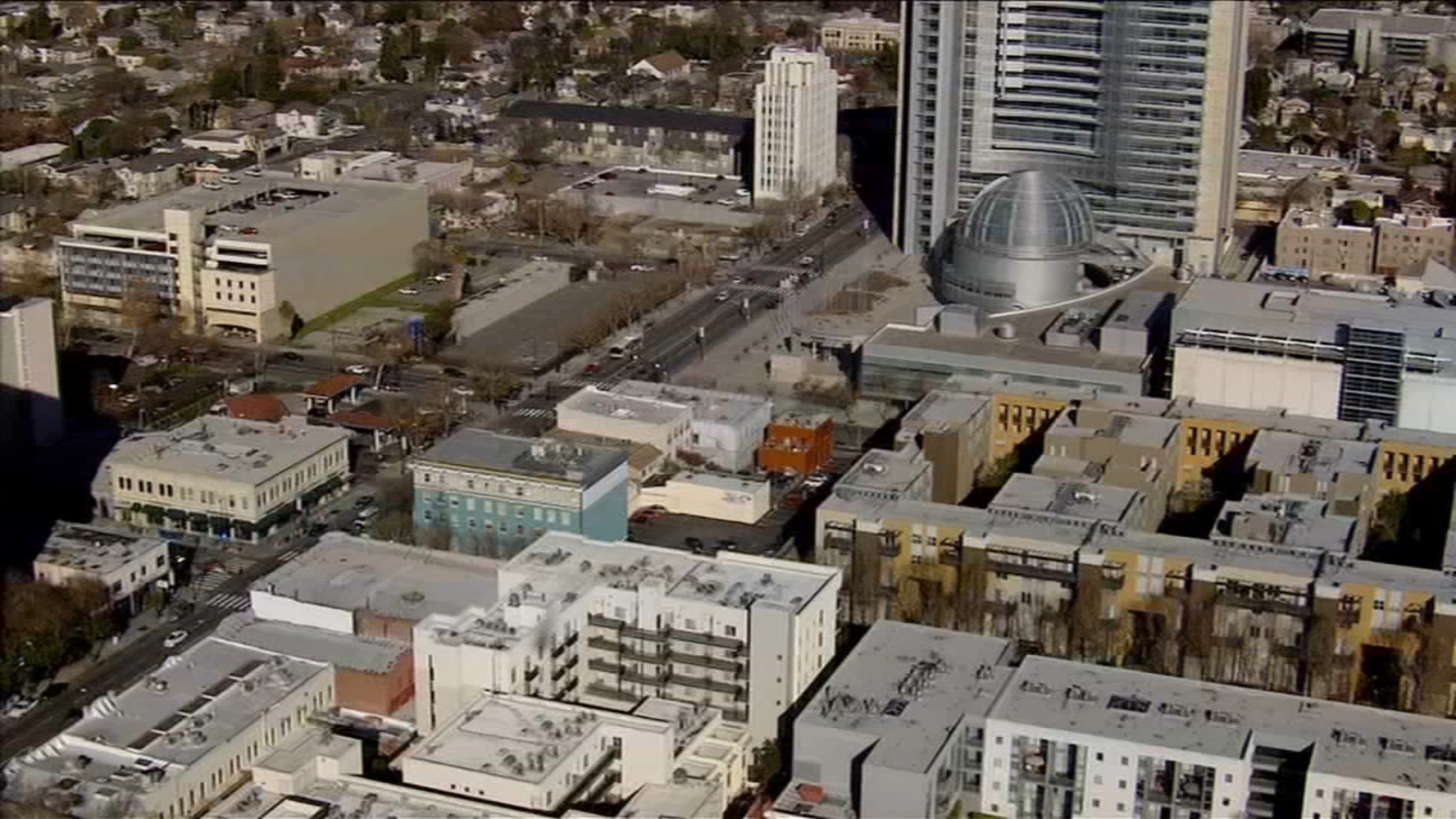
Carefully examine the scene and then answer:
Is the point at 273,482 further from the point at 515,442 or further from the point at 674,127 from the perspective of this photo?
the point at 674,127

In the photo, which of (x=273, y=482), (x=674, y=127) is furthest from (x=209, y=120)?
(x=273, y=482)

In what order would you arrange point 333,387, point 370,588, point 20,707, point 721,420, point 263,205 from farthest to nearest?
point 263,205
point 333,387
point 721,420
point 370,588
point 20,707

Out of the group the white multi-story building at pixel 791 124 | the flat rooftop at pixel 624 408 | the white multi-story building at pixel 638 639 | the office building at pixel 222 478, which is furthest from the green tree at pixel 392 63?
the white multi-story building at pixel 638 639

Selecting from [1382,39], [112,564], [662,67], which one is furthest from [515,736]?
[1382,39]

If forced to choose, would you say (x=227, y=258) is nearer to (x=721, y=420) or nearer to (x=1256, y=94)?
(x=721, y=420)

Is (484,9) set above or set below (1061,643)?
above
